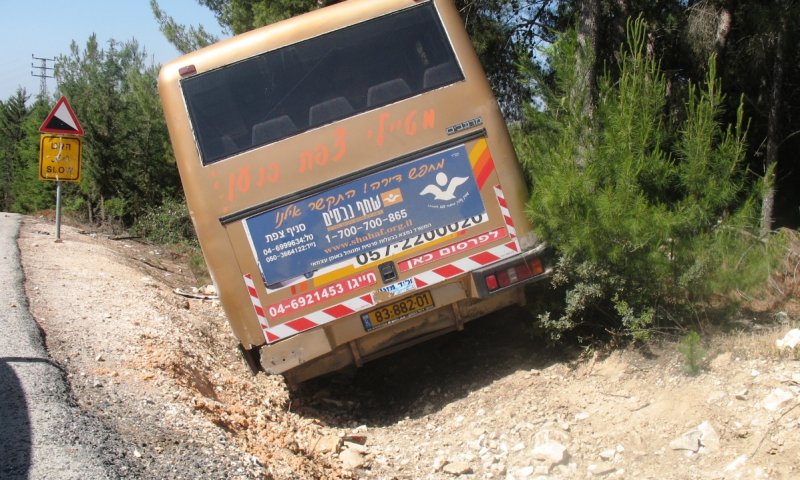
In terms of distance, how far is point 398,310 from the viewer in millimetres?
6398

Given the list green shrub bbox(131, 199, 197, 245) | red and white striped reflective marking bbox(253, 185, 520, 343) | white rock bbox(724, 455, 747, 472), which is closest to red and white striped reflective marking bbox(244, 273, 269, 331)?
red and white striped reflective marking bbox(253, 185, 520, 343)

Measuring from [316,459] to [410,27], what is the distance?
3.36 metres

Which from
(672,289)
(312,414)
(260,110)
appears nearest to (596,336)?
(672,289)

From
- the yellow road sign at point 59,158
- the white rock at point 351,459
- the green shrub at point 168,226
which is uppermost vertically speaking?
the yellow road sign at point 59,158

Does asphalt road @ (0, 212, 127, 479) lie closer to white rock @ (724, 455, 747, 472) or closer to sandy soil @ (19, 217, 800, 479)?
sandy soil @ (19, 217, 800, 479)

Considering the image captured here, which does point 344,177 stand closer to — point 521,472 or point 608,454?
point 521,472

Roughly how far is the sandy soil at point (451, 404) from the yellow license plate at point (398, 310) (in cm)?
89

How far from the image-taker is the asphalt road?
4.09m

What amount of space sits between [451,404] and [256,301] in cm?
186

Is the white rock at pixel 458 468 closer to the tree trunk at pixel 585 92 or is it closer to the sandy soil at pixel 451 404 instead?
the sandy soil at pixel 451 404

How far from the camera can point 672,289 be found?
20.8 feet

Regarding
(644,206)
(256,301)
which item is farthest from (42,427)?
(644,206)

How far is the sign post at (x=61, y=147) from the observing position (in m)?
12.7

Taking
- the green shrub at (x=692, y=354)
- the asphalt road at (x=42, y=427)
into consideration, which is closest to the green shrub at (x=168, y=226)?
the asphalt road at (x=42, y=427)
